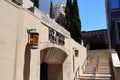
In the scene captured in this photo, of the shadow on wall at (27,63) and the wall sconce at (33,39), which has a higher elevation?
the wall sconce at (33,39)

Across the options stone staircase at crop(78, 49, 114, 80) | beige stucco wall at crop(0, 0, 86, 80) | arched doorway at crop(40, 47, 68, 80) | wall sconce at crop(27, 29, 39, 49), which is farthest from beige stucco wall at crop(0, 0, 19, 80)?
stone staircase at crop(78, 49, 114, 80)

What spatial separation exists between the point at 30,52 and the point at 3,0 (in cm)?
155

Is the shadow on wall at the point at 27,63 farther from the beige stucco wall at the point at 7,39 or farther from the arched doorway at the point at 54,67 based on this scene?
the arched doorway at the point at 54,67

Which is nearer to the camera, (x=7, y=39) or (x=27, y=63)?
(x=7, y=39)

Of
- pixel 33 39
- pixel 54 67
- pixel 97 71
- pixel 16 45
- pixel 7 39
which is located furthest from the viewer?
pixel 97 71

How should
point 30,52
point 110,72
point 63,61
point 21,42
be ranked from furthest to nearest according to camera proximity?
1. point 110,72
2. point 63,61
3. point 30,52
4. point 21,42

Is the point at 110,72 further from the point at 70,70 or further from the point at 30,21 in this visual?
the point at 30,21

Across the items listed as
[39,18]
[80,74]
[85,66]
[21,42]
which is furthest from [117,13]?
[21,42]

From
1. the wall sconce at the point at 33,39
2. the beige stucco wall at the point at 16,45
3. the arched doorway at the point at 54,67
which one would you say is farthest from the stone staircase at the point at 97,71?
the wall sconce at the point at 33,39

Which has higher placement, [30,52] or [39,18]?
[39,18]

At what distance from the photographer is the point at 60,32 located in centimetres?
704

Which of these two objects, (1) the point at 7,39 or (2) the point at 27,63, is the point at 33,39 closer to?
(2) the point at 27,63

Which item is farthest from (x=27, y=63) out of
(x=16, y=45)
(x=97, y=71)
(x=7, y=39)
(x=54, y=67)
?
(x=97, y=71)

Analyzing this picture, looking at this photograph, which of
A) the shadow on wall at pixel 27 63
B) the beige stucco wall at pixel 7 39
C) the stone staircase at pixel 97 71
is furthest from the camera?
the stone staircase at pixel 97 71
